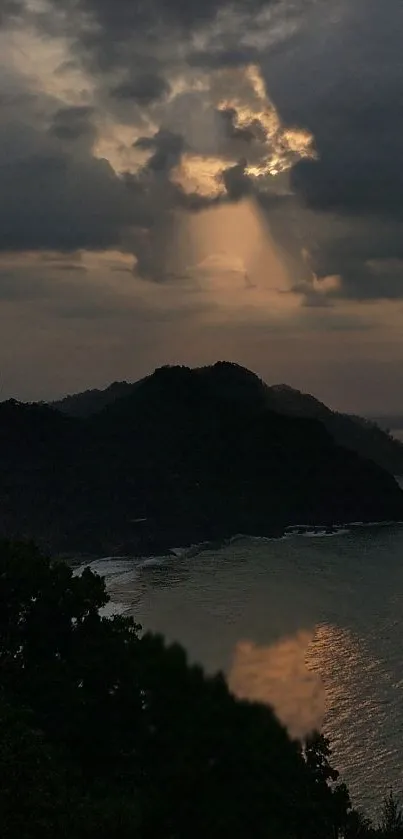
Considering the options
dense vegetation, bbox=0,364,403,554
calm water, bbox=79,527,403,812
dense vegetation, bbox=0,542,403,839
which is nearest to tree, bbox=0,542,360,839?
dense vegetation, bbox=0,542,403,839

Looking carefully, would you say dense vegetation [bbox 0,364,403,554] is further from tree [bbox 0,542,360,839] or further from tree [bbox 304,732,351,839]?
tree [bbox 304,732,351,839]

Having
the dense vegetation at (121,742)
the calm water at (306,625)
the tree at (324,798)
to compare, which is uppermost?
the dense vegetation at (121,742)

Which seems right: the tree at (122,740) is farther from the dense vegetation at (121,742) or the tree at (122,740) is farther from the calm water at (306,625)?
the calm water at (306,625)

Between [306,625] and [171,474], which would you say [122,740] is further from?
[171,474]

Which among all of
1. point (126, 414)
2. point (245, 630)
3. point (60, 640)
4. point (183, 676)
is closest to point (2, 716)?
point (183, 676)

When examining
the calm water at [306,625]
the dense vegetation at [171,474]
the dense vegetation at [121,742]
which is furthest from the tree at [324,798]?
the dense vegetation at [171,474]

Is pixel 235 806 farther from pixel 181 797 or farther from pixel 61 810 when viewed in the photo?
pixel 61 810
